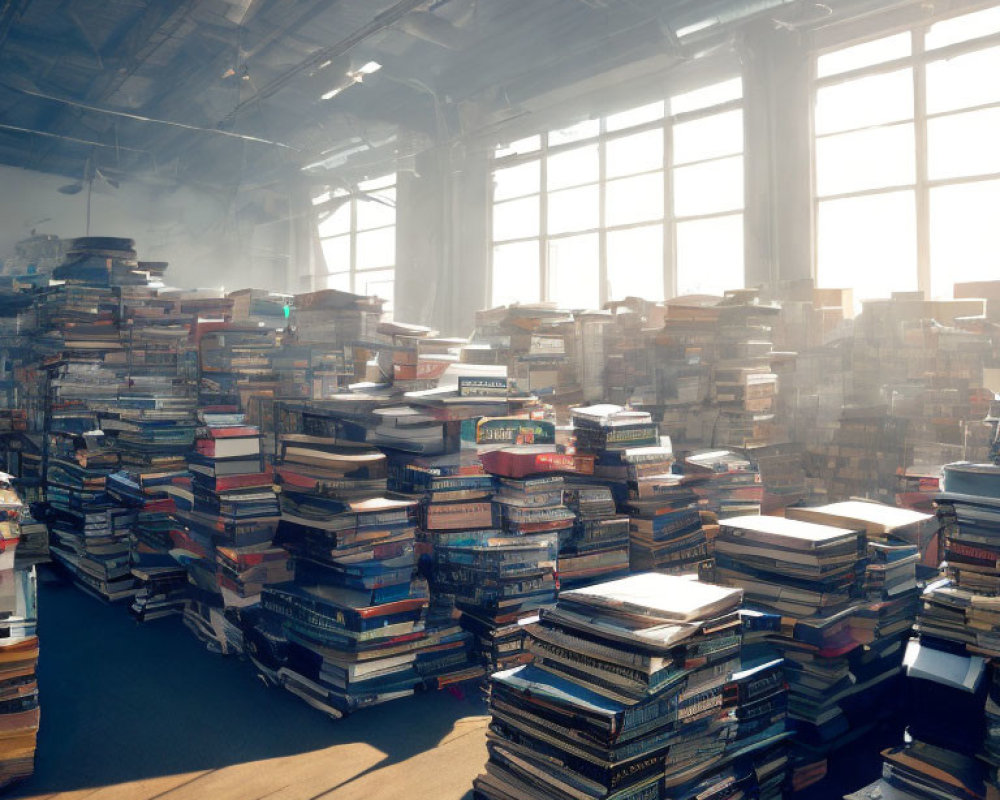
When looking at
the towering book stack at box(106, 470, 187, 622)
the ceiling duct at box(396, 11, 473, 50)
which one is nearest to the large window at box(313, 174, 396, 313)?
the ceiling duct at box(396, 11, 473, 50)

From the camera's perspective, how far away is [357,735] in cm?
310

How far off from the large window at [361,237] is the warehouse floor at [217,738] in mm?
9674

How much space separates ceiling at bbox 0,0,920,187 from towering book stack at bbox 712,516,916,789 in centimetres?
585

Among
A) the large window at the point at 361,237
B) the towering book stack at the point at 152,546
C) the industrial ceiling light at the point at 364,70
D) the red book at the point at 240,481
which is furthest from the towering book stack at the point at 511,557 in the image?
the large window at the point at 361,237

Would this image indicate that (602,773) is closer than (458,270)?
Yes

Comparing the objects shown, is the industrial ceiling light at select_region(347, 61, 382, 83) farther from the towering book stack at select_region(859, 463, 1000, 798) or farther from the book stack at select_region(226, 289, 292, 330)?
the towering book stack at select_region(859, 463, 1000, 798)

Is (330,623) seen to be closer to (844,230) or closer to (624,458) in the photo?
(624,458)

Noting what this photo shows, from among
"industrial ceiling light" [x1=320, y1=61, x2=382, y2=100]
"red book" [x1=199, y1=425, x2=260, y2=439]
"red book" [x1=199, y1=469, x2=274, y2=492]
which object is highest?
"industrial ceiling light" [x1=320, y1=61, x2=382, y2=100]

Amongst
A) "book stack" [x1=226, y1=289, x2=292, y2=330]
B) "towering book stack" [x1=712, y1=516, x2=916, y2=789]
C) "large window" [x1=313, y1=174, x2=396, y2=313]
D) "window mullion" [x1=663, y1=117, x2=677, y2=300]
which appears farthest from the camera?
"large window" [x1=313, y1=174, x2=396, y2=313]

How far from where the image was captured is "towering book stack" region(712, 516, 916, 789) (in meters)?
2.83

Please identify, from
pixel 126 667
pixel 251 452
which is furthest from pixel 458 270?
pixel 126 667

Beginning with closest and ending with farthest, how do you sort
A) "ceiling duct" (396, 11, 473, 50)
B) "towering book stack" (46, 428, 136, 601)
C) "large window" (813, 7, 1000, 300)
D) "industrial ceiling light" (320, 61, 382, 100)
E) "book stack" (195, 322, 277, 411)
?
"towering book stack" (46, 428, 136, 601) → "book stack" (195, 322, 277, 411) → "large window" (813, 7, 1000, 300) → "ceiling duct" (396, 11, 473, 50) → "industrial ceiling light" (320, 61, 382, 100)

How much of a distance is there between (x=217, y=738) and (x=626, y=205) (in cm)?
797

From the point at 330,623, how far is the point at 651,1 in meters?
6.93
